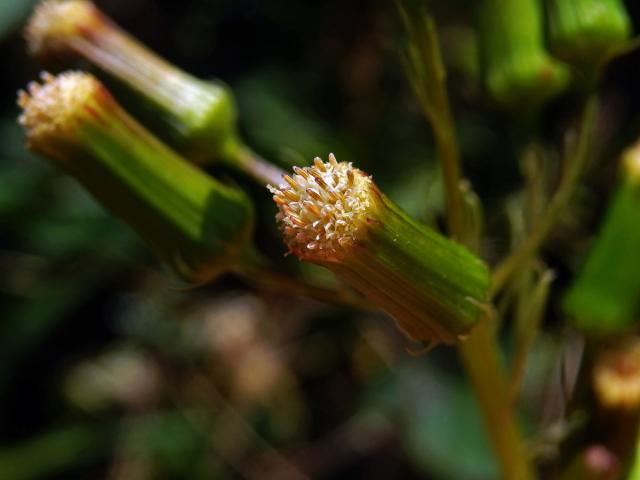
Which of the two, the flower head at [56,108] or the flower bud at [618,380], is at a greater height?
the flower head at [56,108]

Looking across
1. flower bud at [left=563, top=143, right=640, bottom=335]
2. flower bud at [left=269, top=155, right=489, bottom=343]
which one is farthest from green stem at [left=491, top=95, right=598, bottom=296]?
flower bud at [left=269, top=155, right=489, bottom=343]

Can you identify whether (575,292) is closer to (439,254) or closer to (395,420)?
(439,254)

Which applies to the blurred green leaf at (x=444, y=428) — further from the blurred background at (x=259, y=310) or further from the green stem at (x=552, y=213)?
the green stem at (x=552, y=213)

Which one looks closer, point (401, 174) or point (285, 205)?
point (285, 205)

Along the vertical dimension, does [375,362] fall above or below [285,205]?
below

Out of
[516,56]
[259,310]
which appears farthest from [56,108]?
[259,310]

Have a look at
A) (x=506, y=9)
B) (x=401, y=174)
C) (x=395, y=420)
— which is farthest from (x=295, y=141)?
(x=506, y=9)

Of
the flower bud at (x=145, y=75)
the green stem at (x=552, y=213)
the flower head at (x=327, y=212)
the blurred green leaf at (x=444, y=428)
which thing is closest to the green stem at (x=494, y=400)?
the green stem at (x=552, y=213)

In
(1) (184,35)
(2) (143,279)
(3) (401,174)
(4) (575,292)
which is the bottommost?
(2) (143,279)
